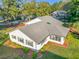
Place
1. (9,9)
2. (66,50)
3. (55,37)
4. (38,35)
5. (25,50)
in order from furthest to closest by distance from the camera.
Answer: (9,9), (55,37), (38,35), (66,50), (25,50)

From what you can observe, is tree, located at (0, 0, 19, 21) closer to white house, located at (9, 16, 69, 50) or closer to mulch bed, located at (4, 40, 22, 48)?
white house, located at (9, 16, 69, 50)

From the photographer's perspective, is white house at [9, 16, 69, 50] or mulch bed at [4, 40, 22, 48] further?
mulch bed at [4, 40, 22, 48]

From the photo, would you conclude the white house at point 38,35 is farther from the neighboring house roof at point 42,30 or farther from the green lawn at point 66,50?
the green lawn at point 66,50

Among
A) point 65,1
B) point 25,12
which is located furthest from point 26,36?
point 65,1

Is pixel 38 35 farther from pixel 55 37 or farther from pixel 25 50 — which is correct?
pixel 55 37

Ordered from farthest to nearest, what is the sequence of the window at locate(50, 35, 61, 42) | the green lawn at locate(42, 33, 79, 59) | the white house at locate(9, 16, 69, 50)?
the window at locate(50, 35, 61, 42) → the white house at locate(9, 16, 69, 50) → the green lawn at locate(42, 33, 79, 59)

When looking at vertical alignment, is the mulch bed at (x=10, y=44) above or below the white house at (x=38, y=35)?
below

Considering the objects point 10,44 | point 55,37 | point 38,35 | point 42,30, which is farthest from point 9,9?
point 55,37

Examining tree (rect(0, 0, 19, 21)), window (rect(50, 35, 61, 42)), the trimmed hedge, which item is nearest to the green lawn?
window (rect(50, 35, 61, 42))

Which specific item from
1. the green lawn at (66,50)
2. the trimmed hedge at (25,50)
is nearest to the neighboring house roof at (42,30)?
the green lawn at (66,50)
